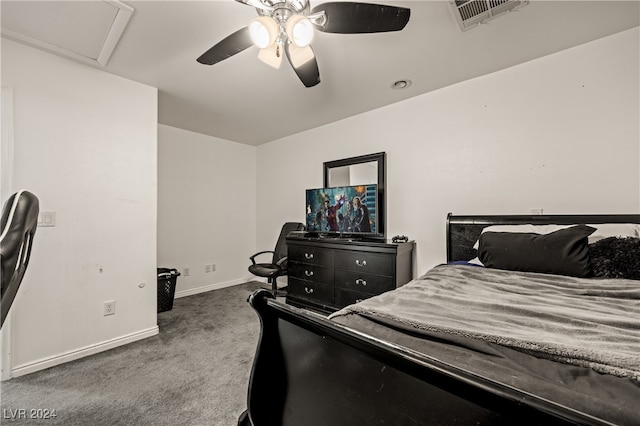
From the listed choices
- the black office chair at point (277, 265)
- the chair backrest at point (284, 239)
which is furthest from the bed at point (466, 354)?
the chair backrest at point (284, 239)

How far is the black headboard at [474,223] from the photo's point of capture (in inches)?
78.4

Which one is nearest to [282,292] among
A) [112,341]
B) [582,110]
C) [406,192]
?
[112,341]

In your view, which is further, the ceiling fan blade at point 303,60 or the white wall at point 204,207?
the white wall at point 204,207

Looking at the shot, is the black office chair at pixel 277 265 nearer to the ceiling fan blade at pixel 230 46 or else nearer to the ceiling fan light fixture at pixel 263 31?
the ceiling fan blade at pixel 230 46

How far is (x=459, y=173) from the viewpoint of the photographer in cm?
263

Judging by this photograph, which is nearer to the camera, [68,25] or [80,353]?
[68,25]

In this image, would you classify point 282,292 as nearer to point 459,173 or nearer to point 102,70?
point 459,173

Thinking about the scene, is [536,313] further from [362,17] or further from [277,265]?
[277,265]

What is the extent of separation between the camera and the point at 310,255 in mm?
3154

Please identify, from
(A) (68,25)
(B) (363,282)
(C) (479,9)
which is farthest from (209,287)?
(C) (479,9)

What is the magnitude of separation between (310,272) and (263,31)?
7.92ft

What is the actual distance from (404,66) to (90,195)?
2.92 metres

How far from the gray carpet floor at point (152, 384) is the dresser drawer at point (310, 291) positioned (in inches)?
28.0

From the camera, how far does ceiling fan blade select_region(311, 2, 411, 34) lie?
50.8 inches
